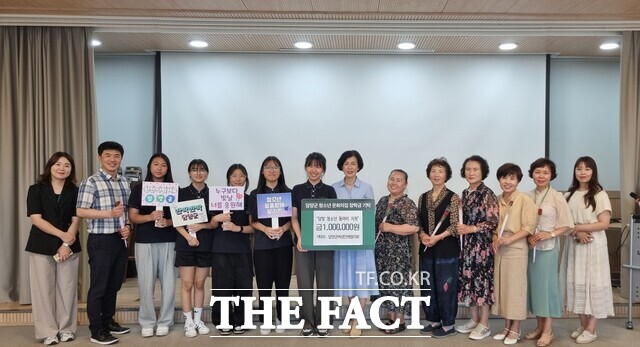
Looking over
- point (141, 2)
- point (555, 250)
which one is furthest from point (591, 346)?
point (141, 2)

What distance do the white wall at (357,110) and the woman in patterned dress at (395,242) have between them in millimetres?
2023

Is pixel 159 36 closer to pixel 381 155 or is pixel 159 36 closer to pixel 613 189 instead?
pixel 381 155

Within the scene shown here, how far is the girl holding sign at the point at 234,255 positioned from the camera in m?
4.65

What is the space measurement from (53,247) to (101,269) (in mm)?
393

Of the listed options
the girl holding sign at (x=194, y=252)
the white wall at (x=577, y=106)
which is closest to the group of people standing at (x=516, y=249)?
the girl holding sign at (x=194, y=252)

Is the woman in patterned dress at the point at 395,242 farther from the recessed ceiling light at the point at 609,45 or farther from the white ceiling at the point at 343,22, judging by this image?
the recessed ceiling light at the point at 609,45

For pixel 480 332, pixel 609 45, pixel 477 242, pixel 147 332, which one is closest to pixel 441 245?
pixel 477 242

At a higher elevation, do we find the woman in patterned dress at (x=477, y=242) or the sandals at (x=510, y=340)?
the woman in patterned dress at (x=477, y=242)

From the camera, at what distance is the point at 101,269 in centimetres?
452

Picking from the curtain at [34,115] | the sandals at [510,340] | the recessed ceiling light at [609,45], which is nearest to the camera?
the sandals at [510,340]

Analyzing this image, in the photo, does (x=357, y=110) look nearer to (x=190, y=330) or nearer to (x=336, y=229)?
(x=336, y=229)

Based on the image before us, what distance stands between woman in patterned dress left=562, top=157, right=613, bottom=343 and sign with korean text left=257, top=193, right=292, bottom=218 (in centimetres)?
226

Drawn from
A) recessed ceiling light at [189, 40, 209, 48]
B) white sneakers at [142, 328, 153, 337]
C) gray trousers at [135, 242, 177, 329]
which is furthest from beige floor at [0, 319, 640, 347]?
→ recessed ceiling light at [189, 40, 209, 48]

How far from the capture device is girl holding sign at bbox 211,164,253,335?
183 inches
